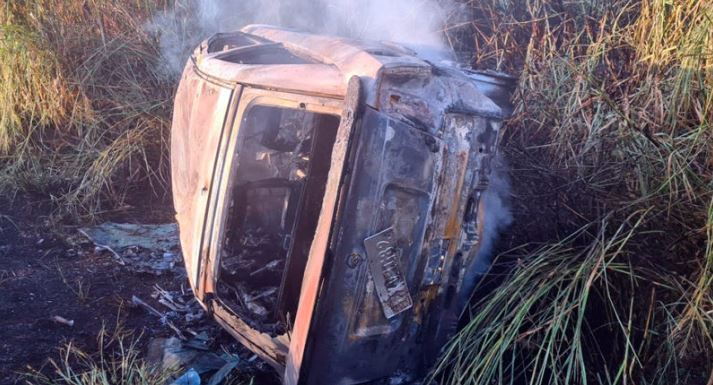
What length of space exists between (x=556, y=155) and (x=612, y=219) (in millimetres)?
811

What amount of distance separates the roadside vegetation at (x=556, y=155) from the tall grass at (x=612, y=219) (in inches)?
0.4

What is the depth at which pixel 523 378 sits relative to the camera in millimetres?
2877

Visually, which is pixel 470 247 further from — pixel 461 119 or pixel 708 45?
pixel 708 45

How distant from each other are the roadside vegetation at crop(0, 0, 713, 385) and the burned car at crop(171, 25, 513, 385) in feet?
1.25

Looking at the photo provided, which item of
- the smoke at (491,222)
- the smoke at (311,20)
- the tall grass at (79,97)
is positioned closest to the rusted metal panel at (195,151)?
the smoke at (491,222)

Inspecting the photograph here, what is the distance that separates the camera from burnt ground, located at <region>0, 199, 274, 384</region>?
345cm

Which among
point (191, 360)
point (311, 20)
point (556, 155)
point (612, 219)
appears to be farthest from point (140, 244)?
point (612, 219)

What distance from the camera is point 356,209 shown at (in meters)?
2.43

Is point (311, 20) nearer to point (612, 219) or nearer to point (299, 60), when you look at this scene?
point (299, 60)

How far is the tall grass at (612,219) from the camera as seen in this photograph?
2.70 m

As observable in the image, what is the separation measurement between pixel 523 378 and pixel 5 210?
428cm

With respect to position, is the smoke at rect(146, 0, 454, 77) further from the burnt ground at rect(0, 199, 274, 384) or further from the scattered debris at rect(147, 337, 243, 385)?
the scattered debris at rect(147, 337, 243, 385)

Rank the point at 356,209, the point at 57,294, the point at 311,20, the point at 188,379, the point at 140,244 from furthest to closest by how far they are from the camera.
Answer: the point at 311,20
the point at 140,244
the point at 57,294
the point at 188,379
the point at 356,209

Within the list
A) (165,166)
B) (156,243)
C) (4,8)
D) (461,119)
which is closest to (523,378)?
(461,119)
